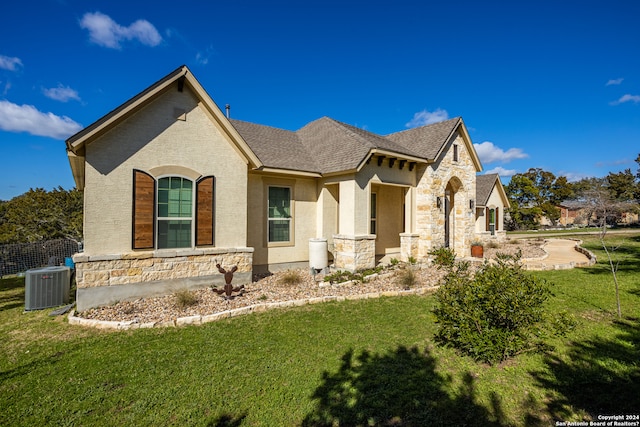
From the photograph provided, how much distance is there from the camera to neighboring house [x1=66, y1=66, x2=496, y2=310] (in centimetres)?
759

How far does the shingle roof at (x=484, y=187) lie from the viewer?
22766mm

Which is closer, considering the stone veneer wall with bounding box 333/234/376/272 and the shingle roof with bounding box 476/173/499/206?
the stone veneer wall with bounding box 333/234/376/272

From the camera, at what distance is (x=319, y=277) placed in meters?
10.5

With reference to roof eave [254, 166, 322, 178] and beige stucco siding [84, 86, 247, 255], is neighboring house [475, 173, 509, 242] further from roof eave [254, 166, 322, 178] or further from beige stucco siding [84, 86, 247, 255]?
beige stucco siding [84, 86, 247, 255]

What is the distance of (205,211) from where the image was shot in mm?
8789

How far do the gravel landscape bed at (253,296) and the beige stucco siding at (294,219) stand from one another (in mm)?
919

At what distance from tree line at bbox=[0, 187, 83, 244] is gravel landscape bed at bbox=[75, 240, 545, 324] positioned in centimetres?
1908

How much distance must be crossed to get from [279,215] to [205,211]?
334 cm

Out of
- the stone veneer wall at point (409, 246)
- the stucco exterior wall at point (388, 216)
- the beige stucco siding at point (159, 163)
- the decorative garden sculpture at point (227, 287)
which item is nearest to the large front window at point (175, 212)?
the beige stucco siding at point (159, 163)

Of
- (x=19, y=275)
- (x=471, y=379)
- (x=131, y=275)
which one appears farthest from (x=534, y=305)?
(x=19, y=275)

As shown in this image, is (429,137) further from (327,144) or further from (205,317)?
(205,317)

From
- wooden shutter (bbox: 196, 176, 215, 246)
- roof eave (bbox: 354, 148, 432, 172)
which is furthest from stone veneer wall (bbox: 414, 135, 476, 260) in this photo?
wooden shutter (bbox: 196, 176, 215, 246)

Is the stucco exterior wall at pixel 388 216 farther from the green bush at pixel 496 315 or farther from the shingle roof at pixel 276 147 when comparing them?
the green bush at pixel 496 315

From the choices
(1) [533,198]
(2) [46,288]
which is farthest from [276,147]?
(1) [533,198]
